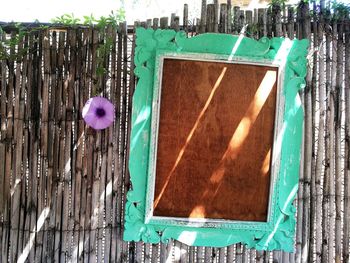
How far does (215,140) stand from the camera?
2.82m

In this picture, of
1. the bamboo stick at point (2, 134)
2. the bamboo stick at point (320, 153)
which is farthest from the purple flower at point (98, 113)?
the bamboo stick at point (320, 153)

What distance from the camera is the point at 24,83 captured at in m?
2.91

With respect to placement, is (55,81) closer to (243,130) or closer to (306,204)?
(243,130)

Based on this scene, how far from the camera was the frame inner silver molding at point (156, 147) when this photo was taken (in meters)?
2.78

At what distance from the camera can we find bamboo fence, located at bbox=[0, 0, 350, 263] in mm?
2893

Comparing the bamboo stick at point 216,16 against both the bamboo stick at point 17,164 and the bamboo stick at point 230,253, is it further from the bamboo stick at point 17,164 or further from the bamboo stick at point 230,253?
the bamboo stick at point 230,253

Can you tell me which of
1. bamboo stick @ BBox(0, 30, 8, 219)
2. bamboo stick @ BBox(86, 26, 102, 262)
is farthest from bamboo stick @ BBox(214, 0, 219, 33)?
bamboo stick @ BBox(0, 30, 8, 219)

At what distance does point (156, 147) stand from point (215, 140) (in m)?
0.41

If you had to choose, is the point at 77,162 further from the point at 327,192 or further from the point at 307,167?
the point at 327,192

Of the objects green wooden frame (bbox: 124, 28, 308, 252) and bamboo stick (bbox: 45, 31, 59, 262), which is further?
bamboo stick (bbox: 45, 31, 59, 262)

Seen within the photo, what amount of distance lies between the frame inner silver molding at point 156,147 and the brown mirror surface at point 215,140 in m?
0.03

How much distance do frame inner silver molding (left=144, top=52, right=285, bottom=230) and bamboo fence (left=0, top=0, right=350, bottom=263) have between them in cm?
20

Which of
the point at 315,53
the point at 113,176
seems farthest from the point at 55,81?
the point at 315,53

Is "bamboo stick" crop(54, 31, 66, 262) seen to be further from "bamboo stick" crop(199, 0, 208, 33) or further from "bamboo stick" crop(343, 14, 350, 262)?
"bamboo stick" crop(343, 14, 350, 262)
